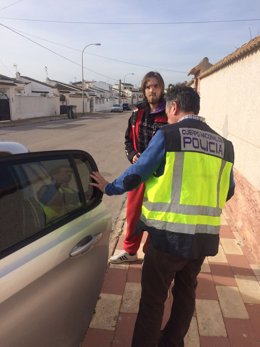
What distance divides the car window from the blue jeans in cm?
56

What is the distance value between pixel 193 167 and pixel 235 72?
13.5ft

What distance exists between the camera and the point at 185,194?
6.13ft

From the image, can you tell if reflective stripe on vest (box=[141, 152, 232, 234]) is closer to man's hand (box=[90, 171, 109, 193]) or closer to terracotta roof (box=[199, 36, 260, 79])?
man's hand (box=[90, 171, 109, 193])

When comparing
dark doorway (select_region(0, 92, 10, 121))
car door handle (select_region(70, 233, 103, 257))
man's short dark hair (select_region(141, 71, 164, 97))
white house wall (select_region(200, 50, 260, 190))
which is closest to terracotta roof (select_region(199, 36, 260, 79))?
white house wall (select_region(200, 50, 260, 190))

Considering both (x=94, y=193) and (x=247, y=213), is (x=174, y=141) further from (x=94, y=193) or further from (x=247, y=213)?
(x=247, y=213)

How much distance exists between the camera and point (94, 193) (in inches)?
95.3

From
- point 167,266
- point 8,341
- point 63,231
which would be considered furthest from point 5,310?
point 167,266

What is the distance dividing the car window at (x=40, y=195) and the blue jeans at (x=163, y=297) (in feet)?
1.83

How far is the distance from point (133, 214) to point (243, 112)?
7.25ft

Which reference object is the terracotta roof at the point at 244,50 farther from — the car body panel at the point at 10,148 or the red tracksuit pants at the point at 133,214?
the car body panel at the point at 10,148

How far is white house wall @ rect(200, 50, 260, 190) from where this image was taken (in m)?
4.07

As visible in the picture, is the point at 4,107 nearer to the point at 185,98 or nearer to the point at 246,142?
the point at 246,142

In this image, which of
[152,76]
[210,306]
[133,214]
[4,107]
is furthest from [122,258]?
[4,107]

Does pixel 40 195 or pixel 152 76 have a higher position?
pixel 152 76
